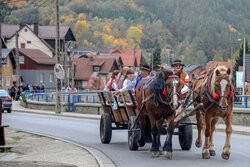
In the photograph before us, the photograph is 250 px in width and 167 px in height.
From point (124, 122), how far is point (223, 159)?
4.25 m

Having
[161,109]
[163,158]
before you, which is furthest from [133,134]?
[161,109]

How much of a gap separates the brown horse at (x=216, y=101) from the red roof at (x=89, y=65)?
10158 cm

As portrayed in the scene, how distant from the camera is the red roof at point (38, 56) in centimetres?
9779

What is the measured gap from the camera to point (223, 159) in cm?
1192

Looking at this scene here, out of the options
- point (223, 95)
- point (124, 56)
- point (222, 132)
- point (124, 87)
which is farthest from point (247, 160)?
point (124, 56)

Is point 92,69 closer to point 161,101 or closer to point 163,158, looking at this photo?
point 163,158

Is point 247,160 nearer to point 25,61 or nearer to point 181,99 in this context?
point 181,99

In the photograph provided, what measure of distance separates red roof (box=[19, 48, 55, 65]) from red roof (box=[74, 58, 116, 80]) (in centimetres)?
1334

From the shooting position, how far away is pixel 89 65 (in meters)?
119

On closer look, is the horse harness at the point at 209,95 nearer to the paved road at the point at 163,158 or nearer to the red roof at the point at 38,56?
the paved road at the point at 163,158

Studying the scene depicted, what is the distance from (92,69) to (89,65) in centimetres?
110

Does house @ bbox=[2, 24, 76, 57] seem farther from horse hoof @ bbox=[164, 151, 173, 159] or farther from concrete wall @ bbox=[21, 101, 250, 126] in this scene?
horse hoof @ bbox=[164, 151, 173, 159]

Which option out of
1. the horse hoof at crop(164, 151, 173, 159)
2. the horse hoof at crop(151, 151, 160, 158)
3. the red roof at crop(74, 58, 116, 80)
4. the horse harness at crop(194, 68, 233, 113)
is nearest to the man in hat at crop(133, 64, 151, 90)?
the horse harness at crop(194, 68, 233, 113)

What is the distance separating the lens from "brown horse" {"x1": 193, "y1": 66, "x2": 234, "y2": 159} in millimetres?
11398
